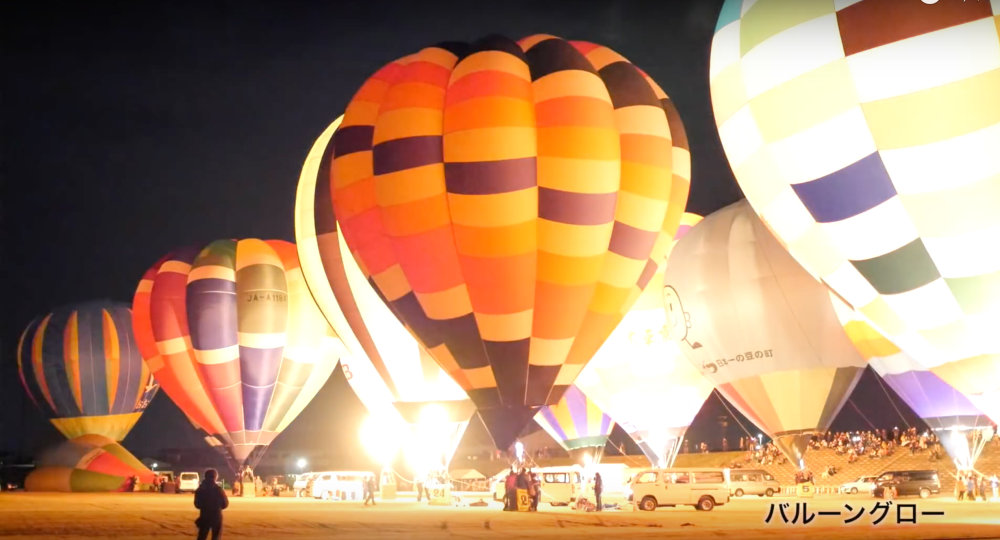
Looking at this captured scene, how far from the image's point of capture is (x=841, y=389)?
20859 millimetres

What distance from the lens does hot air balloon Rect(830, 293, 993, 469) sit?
20.1 metres

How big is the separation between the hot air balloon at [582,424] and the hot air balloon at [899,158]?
11.5 m

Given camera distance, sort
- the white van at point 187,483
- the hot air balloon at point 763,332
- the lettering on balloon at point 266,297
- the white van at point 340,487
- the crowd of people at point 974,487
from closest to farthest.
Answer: the hot air balloon at point 763,332 < the crowd of people at point 974,487 < the white van at point 340,487 < the lettering on balloon at point 266,297 < the white van at point 187,483

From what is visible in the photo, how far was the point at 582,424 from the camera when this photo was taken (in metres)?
25.5

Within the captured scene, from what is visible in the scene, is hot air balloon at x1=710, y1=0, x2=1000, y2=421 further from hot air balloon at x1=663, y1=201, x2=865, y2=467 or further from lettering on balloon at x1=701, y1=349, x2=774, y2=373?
lettering on balloon at x1=701, y1=349, x2=774, y2=373

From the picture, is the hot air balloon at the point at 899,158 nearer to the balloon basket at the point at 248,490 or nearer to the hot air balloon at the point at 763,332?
the hot air balloon at the point at 763,332

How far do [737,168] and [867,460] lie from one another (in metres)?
17.3

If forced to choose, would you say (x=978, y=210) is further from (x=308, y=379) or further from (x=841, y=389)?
(x=308, y=379)

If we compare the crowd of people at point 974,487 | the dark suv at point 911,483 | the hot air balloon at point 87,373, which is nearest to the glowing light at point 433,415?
the crowd of people at point 974,487

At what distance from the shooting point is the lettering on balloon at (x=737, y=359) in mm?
20922

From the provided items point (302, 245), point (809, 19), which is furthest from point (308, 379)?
point (809, 19)

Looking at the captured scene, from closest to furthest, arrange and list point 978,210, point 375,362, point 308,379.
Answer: point 978,210
point 375,362
point 308,379

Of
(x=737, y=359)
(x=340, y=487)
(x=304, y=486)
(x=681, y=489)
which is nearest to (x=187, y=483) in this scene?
(x=304, y=486)

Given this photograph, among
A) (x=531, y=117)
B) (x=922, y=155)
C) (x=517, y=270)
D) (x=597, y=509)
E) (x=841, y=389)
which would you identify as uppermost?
(x=531, y=117)
